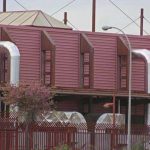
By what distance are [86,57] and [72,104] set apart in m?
3.98

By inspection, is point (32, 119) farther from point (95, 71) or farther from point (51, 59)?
point (95, 71)

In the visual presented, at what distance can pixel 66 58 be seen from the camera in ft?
179

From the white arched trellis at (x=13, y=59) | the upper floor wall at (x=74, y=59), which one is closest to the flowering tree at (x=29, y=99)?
the white arched trellis at (x=13, y=59)

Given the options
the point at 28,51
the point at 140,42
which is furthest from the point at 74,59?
the point at 140,42

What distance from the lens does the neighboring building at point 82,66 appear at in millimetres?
52625

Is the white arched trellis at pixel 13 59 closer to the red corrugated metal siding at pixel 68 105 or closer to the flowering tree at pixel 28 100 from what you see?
the red corrugated metal siding at pixel 68 105

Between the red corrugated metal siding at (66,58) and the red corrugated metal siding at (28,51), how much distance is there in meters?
1.31

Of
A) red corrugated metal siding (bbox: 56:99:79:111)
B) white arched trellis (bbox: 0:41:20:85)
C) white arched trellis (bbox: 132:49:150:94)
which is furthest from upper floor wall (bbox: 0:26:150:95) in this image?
white arched trellis (bbox: 0:41:20:85)

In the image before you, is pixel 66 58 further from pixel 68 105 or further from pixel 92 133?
pixel 92 133

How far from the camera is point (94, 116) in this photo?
187ft

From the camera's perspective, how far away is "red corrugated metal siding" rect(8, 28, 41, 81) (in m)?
52.8

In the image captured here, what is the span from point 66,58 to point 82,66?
5.17 ft

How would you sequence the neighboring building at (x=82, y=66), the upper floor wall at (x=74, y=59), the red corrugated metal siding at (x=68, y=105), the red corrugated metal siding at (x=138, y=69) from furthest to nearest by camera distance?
the red corrugated metal siding at (x=138, y=69), the red corrugated metal siding at (x=68, y=105), the upper floor wall at (x=74, y=59), the neighboring building at (x=82, y=66)

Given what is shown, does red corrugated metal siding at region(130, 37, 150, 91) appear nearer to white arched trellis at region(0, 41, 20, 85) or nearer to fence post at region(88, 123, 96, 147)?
white arched trellis at region(0, 41, 20, 85)
